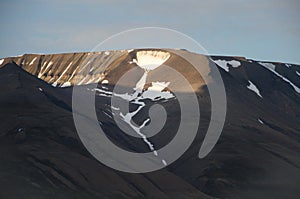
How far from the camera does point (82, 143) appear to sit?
616 feet

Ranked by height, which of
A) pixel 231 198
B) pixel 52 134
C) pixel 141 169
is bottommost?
pixel 231 198

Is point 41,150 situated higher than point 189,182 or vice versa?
point 41,150

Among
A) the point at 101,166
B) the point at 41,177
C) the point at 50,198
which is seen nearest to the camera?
→ the point at 50,198

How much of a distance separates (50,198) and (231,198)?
66.2 metres

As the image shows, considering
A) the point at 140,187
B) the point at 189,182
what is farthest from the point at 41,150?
the point at 189,182

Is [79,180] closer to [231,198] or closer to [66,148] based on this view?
[66,148]

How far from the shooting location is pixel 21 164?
519 ft

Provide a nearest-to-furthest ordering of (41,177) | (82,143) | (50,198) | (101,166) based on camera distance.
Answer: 1. (50,198)
2. (41,177)
3. (101,166)
4. (82,143)

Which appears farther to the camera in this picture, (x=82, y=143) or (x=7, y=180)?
(x=82, y=143)

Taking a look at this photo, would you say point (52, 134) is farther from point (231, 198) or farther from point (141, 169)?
point (231, 198)

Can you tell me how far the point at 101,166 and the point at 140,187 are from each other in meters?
17.1

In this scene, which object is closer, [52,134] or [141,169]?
[141,169]

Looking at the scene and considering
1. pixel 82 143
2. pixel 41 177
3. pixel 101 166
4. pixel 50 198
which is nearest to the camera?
pixel 50 198

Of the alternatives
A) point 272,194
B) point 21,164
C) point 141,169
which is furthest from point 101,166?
point 272,194
